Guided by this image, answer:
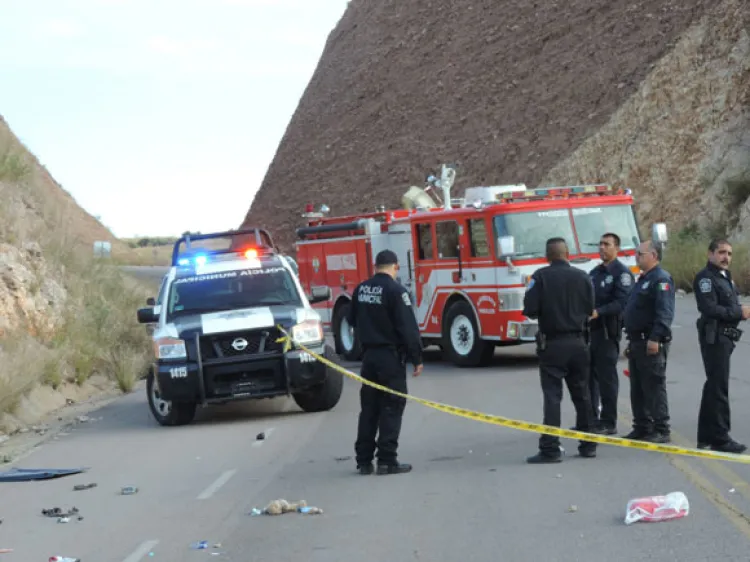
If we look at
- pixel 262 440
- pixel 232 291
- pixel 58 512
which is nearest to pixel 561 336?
pixel 262 440

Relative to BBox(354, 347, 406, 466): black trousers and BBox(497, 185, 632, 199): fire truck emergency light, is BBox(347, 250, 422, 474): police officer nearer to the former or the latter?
BBox(354, 347, 406, 466): black trousers

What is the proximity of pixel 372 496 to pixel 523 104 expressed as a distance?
4365 centimetres

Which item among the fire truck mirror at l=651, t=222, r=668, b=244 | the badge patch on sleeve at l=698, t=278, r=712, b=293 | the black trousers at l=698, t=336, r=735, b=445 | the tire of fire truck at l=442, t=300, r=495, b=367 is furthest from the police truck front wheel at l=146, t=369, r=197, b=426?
the fire truck mirror at l=651, t=222, r=668, b=244

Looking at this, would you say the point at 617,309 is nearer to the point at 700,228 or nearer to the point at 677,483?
the point at 677,483

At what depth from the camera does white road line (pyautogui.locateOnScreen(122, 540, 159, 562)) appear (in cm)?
789

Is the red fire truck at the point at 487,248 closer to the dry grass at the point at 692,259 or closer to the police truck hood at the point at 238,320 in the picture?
the police truck hood at the point at 238,320

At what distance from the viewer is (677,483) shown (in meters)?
9.08

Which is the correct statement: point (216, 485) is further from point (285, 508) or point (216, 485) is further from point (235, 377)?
point (235, 377)

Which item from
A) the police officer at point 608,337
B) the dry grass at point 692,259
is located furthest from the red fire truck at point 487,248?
the dry grass at point 692,259

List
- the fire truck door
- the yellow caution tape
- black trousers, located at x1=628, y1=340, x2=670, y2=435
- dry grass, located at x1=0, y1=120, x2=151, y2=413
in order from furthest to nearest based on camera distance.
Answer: the fire truck door
dry grass, located at x1=0, y1=120, x2=151, y2=413
black trousers, located at x1=628, y1=340, x2=670, y2=435
the yellow caution tape

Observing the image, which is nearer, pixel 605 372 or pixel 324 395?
pixel 605 372

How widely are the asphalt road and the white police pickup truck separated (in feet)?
1.34

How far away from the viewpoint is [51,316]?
20234 millimetres

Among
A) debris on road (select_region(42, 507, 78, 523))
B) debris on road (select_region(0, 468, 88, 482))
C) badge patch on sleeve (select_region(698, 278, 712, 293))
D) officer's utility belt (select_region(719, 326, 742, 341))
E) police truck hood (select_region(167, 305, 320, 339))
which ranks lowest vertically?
debris on road (select_region(42, 507, 78, 523))
